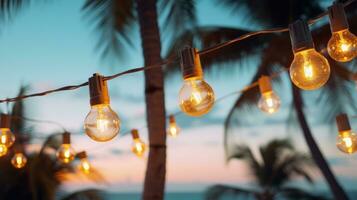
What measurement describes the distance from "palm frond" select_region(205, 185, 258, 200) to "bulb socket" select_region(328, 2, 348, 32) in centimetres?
982

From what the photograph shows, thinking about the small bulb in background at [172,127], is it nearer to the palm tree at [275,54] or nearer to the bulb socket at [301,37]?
the palm tree at [275,54]

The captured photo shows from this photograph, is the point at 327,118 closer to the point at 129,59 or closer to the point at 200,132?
the point at 129,59

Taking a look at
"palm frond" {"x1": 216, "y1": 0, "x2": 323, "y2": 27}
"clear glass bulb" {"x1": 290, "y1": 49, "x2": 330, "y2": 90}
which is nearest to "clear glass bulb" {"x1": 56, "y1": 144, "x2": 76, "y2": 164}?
"clear glass bulb" {"x1": 290, "y1": 49, "x2": 330, "y2": 90}

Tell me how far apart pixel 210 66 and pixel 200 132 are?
7.57m

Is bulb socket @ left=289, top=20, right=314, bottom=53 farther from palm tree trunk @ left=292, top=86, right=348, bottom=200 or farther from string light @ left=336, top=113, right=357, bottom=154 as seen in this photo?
palm tree trunk @ left=292, top=86, right=348, bottom=200

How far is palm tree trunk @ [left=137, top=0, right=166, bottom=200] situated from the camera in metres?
3.06

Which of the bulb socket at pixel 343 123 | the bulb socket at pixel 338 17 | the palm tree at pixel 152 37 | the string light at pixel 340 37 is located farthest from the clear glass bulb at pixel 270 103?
the bulb socket at pixel 338 17

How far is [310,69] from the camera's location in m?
1.22

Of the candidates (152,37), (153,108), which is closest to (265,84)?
(153,108)

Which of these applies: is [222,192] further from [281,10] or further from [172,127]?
[172,127]

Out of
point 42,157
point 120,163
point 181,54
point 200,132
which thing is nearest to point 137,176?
point 120,163

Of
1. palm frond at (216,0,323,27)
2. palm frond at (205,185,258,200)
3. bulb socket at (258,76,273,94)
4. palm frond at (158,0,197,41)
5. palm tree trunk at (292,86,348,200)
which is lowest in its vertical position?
palm frond at (205,185,258,200)

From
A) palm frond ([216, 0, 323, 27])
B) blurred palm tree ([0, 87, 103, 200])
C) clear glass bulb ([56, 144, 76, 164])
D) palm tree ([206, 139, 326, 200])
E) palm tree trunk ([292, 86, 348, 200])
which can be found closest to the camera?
clear glass bulb ([56, 144, 76, 164])

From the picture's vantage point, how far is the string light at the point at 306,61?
4.00 feet
